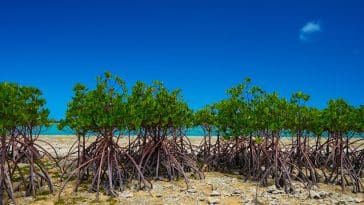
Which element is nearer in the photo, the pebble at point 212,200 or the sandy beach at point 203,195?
the sandy beach at point 203,195

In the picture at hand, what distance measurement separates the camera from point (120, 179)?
17.1 meters

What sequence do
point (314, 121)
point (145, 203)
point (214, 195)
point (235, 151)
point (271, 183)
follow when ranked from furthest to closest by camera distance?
point (235, 151) < point (314, 121) < point (271, 183) < point (214, 195) < point (145, 203)

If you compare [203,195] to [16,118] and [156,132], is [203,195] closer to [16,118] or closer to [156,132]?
[156,132]

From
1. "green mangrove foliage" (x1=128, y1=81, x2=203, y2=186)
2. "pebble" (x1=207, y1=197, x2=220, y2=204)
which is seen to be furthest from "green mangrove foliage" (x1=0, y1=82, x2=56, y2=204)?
"pebble" (x1=207, y1=197, x2=220, y2=204)

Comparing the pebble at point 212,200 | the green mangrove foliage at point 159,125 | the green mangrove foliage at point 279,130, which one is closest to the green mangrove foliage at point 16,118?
the green mangrove foliage at point 159,125

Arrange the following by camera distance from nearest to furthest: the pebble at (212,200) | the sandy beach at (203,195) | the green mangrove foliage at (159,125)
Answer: the sandy beach at (203,195), the pebble at (212,200), the green mangrove foliage at (159,125)

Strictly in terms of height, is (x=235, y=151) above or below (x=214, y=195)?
above

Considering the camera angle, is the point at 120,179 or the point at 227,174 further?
the point at 227,174

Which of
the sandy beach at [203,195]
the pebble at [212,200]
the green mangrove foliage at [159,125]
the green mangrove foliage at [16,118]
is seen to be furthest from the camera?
the green mangrove foliage at [159,125]

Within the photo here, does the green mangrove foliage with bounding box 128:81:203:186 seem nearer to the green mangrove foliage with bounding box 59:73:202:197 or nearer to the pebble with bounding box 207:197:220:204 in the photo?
the green mangrove foliage with bounding box 59:73:202:197

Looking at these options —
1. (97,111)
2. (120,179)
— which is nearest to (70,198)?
(120,179)

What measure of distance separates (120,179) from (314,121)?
961 cm

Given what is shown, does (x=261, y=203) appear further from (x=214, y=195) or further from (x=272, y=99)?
(x=272, y=99)

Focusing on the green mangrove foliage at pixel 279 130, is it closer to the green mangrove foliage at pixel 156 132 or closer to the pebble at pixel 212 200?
the green mangrove foliage at pixel 156 132
